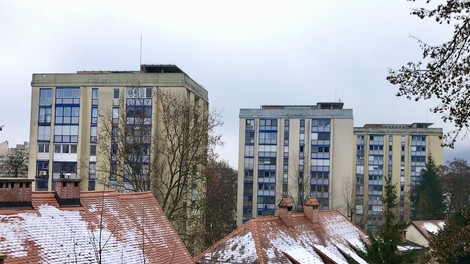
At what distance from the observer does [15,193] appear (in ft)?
44.8

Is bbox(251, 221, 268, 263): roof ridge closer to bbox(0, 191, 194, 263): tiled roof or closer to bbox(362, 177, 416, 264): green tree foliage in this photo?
bbox(362, 177, 416, 264): green tree foliage

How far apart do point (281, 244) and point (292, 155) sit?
35528 millimetres

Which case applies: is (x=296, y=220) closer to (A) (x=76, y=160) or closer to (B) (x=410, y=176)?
(A) (x=76, y=160)

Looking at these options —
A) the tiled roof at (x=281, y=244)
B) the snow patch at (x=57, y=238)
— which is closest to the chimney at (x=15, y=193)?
the snow patch at (x=57, y=238)

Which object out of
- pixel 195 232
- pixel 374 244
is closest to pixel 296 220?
pixel 195 232

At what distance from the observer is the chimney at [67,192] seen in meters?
14.9

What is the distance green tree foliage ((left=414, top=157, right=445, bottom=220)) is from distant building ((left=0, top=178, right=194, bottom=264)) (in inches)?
1949

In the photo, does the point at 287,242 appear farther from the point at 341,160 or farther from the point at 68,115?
the point at 341,160

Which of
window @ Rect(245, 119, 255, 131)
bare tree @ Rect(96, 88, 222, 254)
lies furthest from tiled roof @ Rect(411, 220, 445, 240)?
window @ Rect(245, 119, 255, 131)

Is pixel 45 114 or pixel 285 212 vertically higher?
pixel 45 114

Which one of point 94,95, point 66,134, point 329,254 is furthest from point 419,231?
point 66,134

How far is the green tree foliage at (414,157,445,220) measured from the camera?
5928 cm

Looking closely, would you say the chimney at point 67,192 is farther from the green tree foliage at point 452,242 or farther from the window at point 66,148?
the window at point 66,148

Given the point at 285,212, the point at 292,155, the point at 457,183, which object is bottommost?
the point at 457,183
